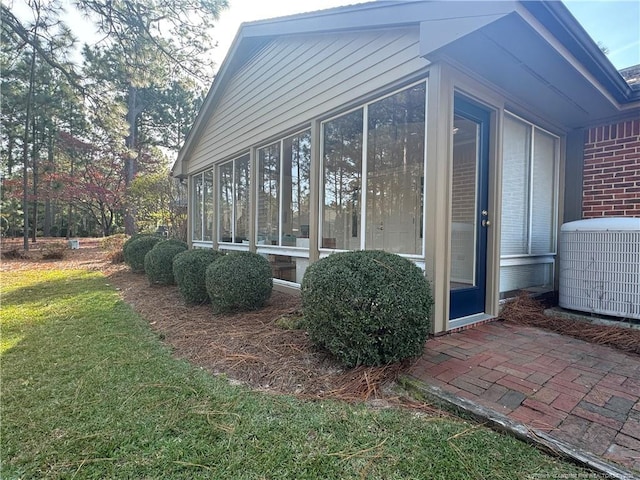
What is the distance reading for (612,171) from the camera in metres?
4.19

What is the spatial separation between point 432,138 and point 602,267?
228 cm

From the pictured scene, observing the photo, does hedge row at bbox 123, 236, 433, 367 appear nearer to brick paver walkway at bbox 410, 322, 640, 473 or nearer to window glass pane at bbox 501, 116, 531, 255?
brick paver walkway at bbox 410, 322, 640, 473

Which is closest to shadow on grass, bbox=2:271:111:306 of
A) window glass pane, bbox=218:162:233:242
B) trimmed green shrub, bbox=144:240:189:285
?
trimmed green shrub, bbox=144:240:189:285

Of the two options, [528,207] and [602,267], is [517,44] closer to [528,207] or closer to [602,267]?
[528,207]

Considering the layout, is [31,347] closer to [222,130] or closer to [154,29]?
[222,130]

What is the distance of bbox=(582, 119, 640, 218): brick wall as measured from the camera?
4020mm

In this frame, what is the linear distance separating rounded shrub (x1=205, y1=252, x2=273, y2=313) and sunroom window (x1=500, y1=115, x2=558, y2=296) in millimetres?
2961

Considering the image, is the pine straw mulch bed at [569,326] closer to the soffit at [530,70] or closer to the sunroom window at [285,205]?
the soffit at [530,70]

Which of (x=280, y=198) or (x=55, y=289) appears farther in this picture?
(x=55, y=289)

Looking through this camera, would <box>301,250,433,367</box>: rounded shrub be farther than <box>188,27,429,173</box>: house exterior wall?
No

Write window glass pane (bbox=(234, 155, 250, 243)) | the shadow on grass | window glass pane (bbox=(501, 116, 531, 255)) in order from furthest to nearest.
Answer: window glass pane (bbox=(234, 155, 250, 243)) < the shadow on grass < window glass pane (bbox=(501, 116, 531, 255))

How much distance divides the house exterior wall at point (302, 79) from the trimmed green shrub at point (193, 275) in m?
2.37

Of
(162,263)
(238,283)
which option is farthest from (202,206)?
(238,283)

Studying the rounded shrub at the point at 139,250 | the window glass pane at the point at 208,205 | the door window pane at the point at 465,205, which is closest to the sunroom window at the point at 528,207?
the door window pane at the point at 465,205
